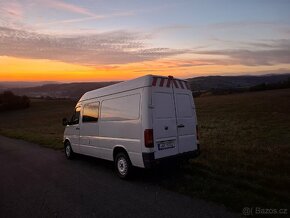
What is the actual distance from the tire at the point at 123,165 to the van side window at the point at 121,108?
982 mm

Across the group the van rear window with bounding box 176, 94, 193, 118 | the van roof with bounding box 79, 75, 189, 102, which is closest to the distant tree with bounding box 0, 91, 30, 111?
the van roof with bounding box 79, 75, 189, 102

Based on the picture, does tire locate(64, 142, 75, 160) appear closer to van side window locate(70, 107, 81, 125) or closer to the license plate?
van side window locate(70, 107, 81, 125)

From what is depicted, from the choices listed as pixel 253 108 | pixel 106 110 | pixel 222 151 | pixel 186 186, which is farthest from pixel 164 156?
pixel 253 108

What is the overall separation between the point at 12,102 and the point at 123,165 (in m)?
78.7

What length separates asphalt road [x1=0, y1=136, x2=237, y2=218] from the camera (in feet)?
18.7

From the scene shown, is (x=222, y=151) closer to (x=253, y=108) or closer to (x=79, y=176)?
(x=79, y=176)

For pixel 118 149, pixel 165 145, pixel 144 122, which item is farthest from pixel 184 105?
pixel 118 149

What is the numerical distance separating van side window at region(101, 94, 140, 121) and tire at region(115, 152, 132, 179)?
0.98m

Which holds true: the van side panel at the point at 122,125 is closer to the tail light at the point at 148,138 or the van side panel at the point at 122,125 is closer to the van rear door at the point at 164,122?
the tail light at the point at 148,138

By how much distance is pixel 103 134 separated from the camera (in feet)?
30.6

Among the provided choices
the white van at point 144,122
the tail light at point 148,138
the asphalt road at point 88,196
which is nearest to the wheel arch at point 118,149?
the white van at point 144,122

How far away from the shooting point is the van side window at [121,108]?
312 inches

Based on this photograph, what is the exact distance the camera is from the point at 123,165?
8.32 m

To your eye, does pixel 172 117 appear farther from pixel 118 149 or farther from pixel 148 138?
pixel 118 149
